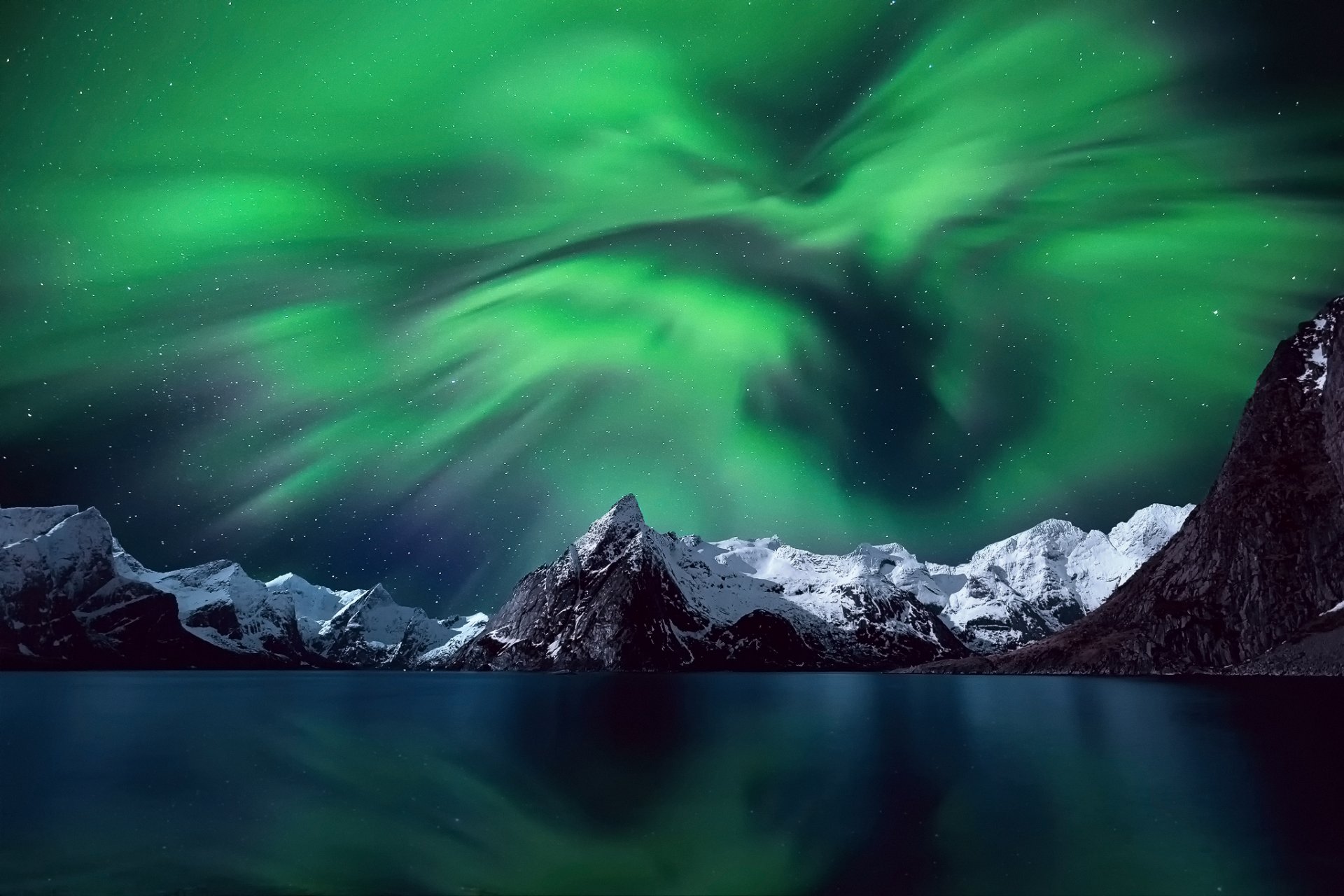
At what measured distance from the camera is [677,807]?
40344 millimetres

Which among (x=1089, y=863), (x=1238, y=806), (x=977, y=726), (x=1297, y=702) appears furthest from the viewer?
(x=1297, y=702)

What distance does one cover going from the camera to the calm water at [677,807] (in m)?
27.9

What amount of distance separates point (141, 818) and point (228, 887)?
1589cm

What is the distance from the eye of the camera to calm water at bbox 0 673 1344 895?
2791 cm

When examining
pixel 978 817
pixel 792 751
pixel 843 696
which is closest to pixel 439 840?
A: pixel 978 817

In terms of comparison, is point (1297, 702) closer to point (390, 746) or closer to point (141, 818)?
point (390, 746)

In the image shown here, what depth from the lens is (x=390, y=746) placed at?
67.1m

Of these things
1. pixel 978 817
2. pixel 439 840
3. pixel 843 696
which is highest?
pixel 439 840

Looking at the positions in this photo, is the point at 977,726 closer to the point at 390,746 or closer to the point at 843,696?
the point at 390,746

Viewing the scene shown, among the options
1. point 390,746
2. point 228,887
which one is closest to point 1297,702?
point 390,746

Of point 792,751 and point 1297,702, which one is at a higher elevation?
point 792,751

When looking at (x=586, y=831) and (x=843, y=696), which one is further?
(x=843, y=696)

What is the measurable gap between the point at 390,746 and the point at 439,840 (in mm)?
37572

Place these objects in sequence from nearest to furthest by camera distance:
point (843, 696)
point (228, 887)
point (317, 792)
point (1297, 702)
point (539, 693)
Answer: point (228, 887), point (317, 792), point (1297, 702), point (843, 696), point (539, 693)
